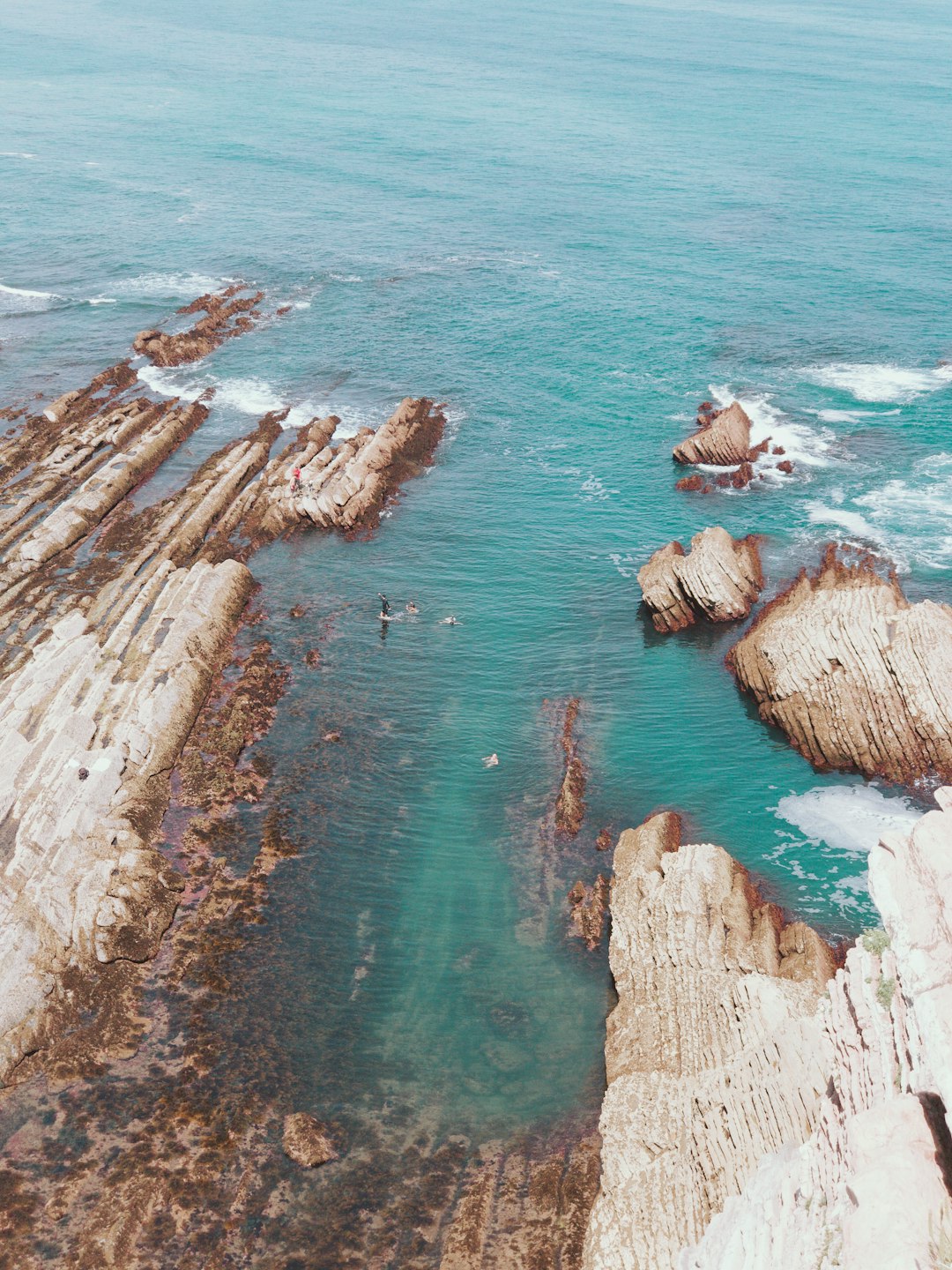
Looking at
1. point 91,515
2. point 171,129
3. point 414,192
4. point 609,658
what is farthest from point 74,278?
point 609,658

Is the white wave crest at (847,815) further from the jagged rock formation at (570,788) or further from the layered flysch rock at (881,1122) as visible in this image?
the layered flysch rock at (881,1122)

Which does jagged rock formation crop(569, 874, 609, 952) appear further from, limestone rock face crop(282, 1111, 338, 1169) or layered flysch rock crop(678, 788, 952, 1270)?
layered flysch rock crop(678, 788, 952, 1270)

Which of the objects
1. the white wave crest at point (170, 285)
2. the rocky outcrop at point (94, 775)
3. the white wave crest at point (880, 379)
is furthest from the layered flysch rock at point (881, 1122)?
the white wave crest at point (170, 285)

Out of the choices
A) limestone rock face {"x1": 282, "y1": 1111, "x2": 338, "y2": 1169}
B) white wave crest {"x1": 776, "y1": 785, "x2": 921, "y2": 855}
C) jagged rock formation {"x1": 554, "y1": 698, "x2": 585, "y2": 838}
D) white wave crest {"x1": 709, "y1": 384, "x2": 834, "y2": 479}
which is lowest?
white wave crest {"x1": 776, "y1": 785, "x2": 921, "y2": 855}

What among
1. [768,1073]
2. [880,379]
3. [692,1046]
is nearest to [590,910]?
[692,1046]

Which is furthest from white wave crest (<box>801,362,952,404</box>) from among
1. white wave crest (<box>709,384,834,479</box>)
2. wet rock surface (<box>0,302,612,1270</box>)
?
wet rock surface (<box>0,302,612,1270</box>)

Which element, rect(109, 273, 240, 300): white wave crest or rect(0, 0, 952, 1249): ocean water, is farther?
rect(109, 273, 240, 300): white wave crest

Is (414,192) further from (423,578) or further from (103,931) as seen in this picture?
(103,931)
